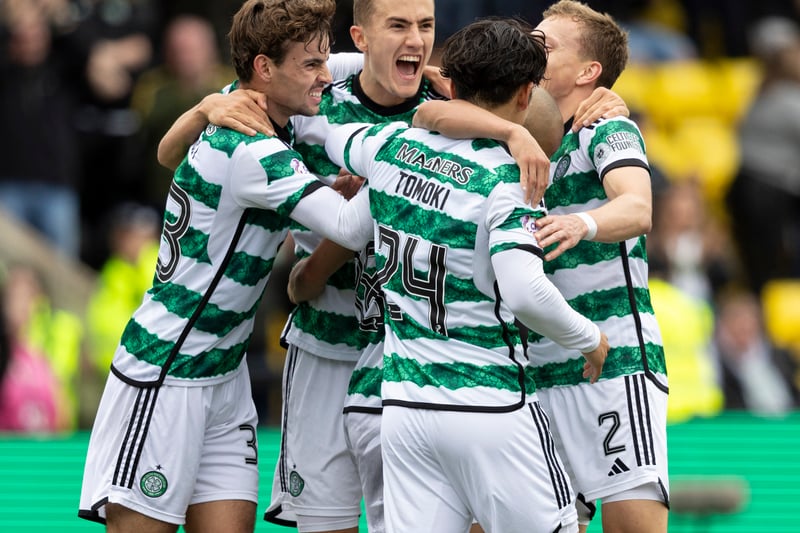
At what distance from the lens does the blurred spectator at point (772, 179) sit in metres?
12.8

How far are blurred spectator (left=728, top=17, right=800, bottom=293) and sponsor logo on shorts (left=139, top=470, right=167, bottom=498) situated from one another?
8767 millimetres

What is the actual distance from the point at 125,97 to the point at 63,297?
1667 mm

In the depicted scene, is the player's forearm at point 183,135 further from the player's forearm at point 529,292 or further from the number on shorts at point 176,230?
the player's forearm at point 529,292

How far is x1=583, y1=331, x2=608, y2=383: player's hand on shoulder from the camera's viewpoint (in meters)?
4.49

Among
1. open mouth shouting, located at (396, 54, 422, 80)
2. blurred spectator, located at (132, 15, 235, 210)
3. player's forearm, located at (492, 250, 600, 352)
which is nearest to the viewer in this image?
player's forearm, located at (492, 250, 600, 352)

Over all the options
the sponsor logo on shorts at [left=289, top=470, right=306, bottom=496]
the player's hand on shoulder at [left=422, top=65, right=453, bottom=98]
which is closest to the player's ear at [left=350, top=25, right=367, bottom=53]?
the player's hand on shoulder at [left=422, top=65, right=453, bottom=98]

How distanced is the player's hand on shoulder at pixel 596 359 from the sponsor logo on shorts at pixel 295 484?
1252 millimetres

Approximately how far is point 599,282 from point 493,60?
0.96 metres

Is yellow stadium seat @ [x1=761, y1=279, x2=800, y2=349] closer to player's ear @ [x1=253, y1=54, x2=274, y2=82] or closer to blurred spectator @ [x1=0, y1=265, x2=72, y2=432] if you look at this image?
blurred spectator @ [x1=0, y1=265, x2=72, y2=432]

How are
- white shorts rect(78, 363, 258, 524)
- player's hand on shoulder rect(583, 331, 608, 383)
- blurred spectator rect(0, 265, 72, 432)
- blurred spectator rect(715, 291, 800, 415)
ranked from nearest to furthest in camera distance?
player's hand on shoulder rect(583, 331, 608, 383) → white shorts rect(78, 363, 258, 524) → blurred spectator rect(0, 265, 72, 432) → blurred spectator rect(715, 291, 800, 415)

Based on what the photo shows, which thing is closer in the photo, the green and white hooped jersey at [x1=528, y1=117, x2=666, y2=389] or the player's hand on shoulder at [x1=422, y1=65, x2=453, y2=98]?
the green and white hooped jersey at [x1=528, y1=117, x2=666, y2=389]

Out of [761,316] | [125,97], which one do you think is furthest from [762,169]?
[125,97]

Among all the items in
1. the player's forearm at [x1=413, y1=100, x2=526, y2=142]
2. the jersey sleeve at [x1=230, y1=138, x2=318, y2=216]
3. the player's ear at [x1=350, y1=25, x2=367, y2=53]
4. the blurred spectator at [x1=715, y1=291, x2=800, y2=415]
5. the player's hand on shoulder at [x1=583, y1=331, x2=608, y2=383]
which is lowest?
the player's hand on shoulder at [x1=583, y1=331, x2=608, y2=383]

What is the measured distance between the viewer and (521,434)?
173 inches
